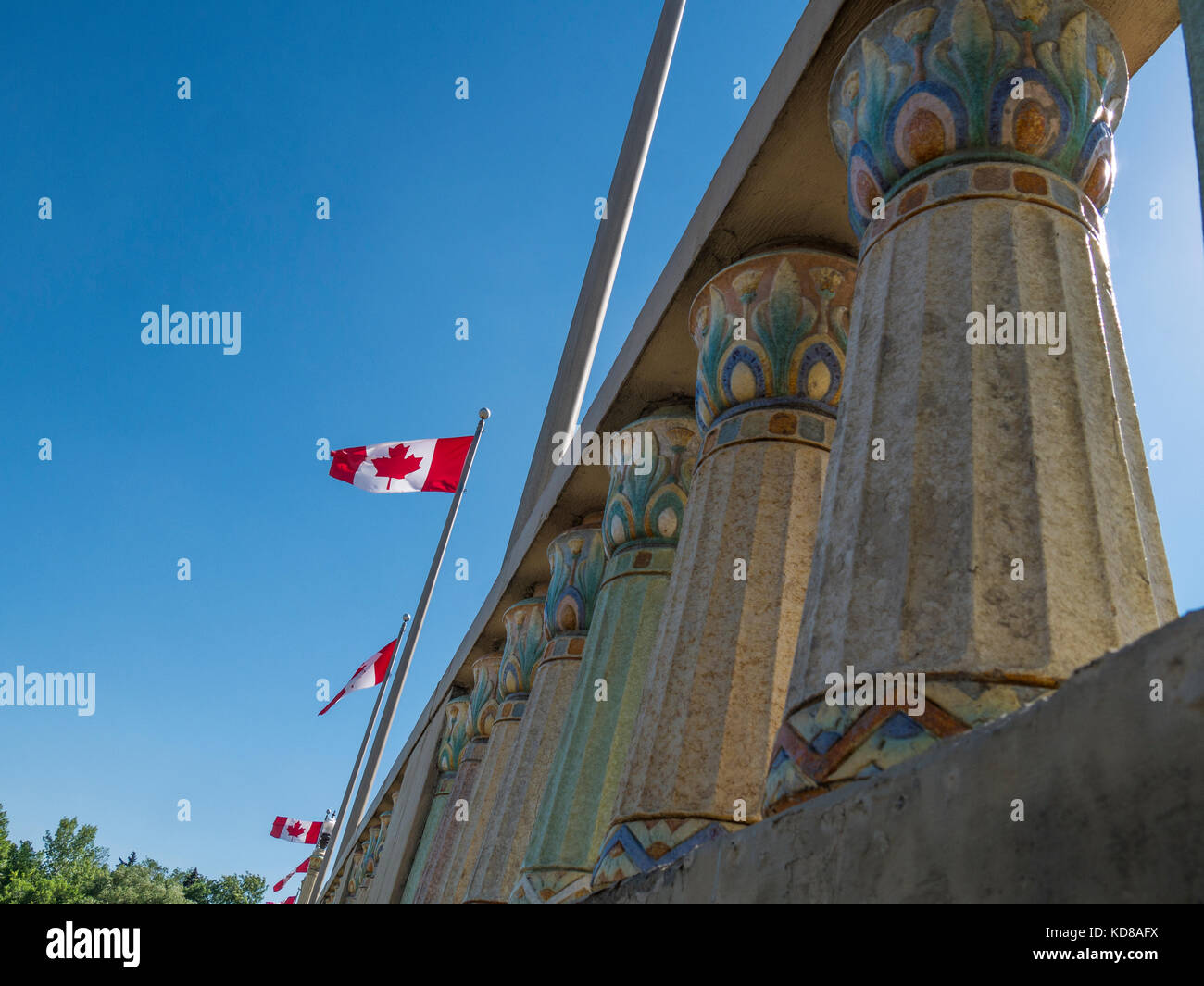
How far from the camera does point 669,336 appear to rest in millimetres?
5211

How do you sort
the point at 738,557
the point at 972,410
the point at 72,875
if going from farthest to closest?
the point at 72,875 → the point at 738,557 → the point at 972,410

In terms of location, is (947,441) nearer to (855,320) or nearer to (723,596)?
(855,320)

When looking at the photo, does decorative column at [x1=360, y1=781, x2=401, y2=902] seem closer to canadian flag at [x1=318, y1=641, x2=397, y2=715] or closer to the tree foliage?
canadian flag at [x1=318, y1=641, x2=397, y2=715]

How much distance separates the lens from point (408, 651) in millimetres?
16062

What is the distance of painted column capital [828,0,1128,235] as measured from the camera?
9.34 ft

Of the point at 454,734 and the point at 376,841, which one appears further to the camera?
the point at 376,841

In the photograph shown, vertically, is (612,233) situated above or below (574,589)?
above

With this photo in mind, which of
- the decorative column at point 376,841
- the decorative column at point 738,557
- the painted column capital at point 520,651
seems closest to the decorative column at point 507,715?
the painted column capital at point 520,651

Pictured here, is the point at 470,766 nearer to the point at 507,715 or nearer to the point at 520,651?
the point at 507,715

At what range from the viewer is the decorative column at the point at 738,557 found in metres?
3.44

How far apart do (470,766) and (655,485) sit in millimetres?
5073

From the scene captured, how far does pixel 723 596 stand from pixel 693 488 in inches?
24.3

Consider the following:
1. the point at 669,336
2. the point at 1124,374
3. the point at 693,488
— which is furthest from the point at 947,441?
the point at 669,336

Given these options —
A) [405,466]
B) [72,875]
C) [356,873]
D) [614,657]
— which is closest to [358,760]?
[356,873]
